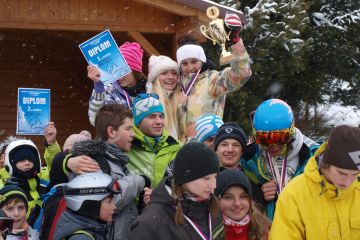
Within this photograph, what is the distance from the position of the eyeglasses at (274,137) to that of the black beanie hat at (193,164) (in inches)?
29.1

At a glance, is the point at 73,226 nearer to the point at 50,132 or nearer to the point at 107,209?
the point at 107,209

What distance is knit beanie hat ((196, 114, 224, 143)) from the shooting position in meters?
5.02

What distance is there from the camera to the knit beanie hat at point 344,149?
11.4 feet

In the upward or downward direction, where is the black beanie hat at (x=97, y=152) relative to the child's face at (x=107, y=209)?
upward

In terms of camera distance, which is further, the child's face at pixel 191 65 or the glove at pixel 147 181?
the child's face at pixel 191 65

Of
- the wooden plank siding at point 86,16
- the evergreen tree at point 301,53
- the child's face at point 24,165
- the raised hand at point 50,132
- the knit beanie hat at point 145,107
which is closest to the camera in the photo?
the knit beanie hat at point 145,107

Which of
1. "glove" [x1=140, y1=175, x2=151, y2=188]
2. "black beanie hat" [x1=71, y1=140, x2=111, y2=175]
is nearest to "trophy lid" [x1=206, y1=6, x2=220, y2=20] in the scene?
"glove" [x1=140, y1=175, x2=151, y2=188]

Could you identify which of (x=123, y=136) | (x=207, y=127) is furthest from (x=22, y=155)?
(x=207, y=127)

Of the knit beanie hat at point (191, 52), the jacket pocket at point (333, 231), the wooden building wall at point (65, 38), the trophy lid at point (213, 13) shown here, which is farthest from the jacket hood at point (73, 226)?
the wooden building wall at point (65, 38)

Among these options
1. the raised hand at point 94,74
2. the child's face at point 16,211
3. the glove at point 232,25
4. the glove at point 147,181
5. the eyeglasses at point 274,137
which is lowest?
the child's face at point 16,211

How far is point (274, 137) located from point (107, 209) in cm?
122

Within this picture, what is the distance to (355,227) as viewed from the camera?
3.57m

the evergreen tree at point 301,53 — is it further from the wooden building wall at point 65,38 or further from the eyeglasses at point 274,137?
the eyeglasses at point 274,137

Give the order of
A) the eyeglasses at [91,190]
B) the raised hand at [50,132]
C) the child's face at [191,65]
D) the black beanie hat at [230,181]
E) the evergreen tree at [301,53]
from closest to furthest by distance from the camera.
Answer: the eyeglasses at [91,190] < the black beanie hat at [230,181] < the child's face at [191,65] < the raised hand at [50,132] < the evergreen tree at [301,53]
